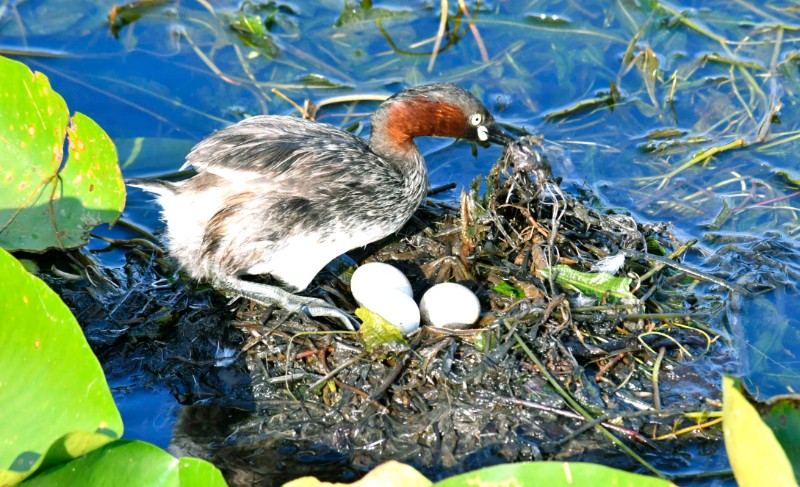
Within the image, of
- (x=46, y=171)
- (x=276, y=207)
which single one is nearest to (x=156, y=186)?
(x=46, y=171)

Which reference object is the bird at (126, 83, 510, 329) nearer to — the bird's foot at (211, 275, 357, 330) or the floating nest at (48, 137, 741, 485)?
the bird's foot at (211, 275, 357, 330)

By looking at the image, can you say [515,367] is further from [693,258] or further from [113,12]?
[113,12]

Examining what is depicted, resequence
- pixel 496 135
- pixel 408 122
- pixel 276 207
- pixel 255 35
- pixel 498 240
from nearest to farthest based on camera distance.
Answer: pixel 276 207
pixel 498 240
pixel 408 122
pixel 496 135
pixel 255 35

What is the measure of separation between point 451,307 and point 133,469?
5.75ft

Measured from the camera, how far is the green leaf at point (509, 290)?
4664mm

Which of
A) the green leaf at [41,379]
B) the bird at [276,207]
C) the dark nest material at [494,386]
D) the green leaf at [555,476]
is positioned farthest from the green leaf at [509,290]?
the green leaf at [41,379]

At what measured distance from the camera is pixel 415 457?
416cm

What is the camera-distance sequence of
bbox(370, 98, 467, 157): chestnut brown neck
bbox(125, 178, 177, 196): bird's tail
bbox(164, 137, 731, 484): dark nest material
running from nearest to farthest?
1. bbox(164, 137, 731, 484): dark nest material
2. bbox(125, 178, 177, 196): bird's tail
3. bbox(370, 98, 467, 157): chestnut brown neck

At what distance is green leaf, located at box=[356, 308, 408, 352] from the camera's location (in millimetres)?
4184

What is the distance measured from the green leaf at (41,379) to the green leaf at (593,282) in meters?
2.29

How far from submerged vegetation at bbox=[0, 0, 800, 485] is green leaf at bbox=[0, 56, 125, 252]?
32 millimetres

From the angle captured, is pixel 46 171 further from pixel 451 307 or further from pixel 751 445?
pixel 751 445

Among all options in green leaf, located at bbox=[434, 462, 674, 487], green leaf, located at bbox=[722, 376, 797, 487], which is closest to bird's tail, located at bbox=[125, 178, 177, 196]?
green leaf, located at bbox=[434, 462, 674, 487]

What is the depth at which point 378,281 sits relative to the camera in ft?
14.9
